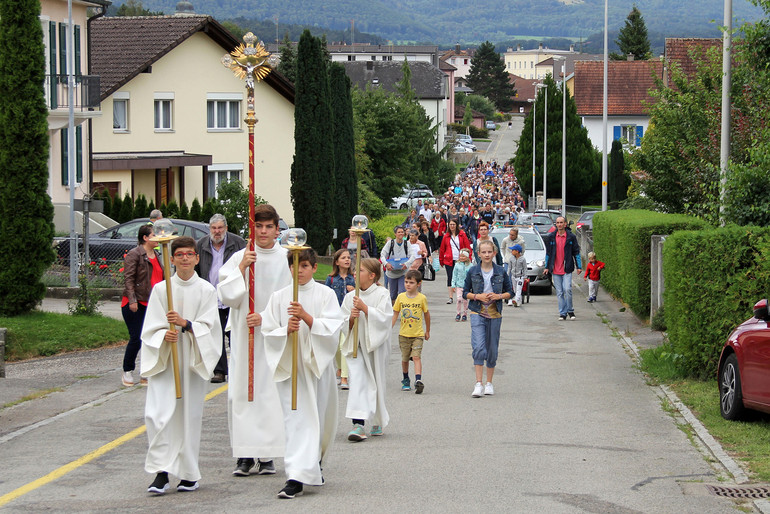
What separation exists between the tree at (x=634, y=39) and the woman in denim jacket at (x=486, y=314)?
95.8 m

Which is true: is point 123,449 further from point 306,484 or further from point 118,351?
point 118,351

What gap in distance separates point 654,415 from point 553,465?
3032 millimetres

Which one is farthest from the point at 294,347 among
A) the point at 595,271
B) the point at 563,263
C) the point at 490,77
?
the point at 490,77

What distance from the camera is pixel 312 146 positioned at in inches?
1315

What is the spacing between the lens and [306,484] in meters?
7.45

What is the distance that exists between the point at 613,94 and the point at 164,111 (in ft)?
143

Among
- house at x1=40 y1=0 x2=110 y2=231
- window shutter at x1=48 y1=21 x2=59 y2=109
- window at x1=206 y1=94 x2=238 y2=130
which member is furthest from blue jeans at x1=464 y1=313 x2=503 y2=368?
window at x1=206 y1=94 x2=238 y2=130

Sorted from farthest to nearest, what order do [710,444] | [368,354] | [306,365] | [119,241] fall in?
[119,241], [368,354], [710,444], [306,365]

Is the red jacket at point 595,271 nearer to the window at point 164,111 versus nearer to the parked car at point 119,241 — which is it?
the parked car at point 119,241

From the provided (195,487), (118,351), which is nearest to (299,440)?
(195,487)

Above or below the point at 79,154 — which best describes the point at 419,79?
above

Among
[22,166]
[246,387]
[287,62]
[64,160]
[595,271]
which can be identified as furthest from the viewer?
[287,62]

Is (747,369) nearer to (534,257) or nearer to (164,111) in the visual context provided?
(534,257)

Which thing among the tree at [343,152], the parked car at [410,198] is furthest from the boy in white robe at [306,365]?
the parked car at [410,198]
